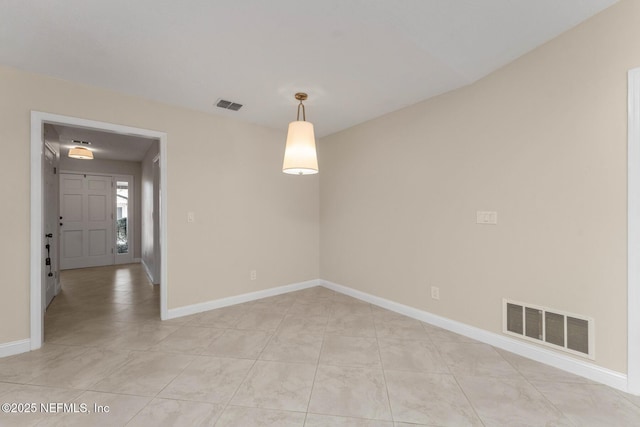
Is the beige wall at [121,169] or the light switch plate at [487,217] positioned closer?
the light switch plate at [487,217]

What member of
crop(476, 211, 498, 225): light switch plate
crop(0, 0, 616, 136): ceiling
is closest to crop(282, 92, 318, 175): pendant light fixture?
crop(0, 0, 616, 136): ceiling

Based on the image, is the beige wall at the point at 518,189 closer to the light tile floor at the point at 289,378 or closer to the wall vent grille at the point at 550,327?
the wall vent grille at the point at 550,327

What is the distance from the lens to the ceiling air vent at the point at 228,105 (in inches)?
123

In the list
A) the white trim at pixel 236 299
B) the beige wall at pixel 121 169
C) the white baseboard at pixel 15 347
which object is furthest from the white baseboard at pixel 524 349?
the beige wall at pixel 121 169

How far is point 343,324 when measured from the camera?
2998 millimetres

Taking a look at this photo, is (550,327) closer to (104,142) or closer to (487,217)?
(487,217)

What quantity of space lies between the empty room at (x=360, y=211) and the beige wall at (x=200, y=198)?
23mm

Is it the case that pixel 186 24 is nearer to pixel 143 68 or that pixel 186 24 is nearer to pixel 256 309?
pixel 143 68

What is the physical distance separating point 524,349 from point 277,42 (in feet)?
10.3

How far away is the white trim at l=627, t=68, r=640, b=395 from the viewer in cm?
176

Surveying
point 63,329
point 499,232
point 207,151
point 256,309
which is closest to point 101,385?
point 63,329

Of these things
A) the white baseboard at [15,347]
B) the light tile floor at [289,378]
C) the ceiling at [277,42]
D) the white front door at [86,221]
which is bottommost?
the light tile floor at [289,378]

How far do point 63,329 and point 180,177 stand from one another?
1967mm

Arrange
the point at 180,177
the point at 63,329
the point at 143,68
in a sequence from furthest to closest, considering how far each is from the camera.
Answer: the point at 180,177
the point at 63,329
the point at 143,68
